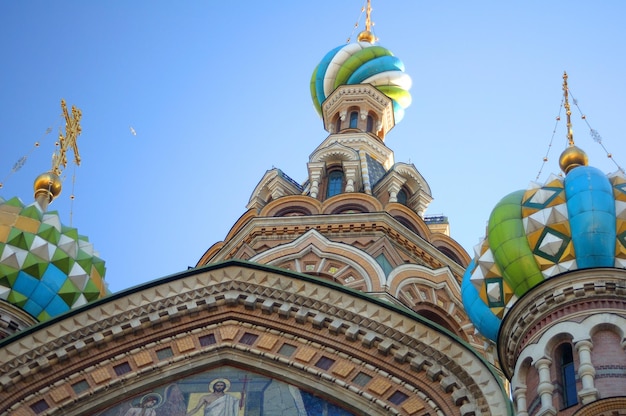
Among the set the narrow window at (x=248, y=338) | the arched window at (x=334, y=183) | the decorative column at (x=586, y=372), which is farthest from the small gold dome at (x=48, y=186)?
the decorative column at (x=586, y=372)

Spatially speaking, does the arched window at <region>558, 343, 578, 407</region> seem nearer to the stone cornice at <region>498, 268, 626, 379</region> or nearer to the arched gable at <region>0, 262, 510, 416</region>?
the stone cornice at <region>498, 268, 626, 379</region>

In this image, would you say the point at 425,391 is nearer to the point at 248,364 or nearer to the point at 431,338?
the point at 431,338

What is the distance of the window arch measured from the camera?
32.9 feet

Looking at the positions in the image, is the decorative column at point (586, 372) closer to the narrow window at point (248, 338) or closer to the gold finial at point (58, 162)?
the narrow window at point (248, 338)

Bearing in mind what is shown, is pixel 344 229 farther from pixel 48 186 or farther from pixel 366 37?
pixel 366 37

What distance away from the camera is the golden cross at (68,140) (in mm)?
16312

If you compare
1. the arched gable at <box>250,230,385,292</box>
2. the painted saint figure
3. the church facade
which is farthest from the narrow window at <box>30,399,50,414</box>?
the arched gable at <box>250,230,385,292</box>

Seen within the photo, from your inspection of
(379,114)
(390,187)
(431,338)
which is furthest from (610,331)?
(379,114)

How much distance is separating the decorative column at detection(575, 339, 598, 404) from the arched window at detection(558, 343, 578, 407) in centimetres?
16

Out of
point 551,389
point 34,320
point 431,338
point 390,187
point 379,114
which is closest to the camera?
point 551,389

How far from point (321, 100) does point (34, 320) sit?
11.4 metres

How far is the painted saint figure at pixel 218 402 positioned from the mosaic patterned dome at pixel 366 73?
507 inches

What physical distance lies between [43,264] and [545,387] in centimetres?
591

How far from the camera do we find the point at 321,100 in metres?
24.2
